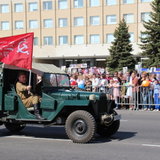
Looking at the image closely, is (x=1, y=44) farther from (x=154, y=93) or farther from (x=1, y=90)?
(x=154, y=93)

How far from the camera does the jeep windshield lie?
8.79 metres

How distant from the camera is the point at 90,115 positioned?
7.89m

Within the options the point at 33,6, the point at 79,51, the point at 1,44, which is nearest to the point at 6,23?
the point at 33,6

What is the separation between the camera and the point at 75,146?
7.67 metres

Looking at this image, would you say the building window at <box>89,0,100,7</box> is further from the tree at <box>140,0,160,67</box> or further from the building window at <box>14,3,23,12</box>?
the tree at <box>140,0,160,67</box>

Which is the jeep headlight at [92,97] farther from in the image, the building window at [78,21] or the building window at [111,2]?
the building window at [78,21]

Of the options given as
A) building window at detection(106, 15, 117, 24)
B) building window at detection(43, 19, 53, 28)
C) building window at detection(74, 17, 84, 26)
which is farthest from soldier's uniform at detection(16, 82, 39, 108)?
building window at detection(43, 19, 53, 28)

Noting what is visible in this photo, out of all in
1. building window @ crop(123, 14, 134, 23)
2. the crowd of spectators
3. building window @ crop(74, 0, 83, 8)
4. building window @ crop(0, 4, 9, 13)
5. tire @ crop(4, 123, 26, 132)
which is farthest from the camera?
building window @ crop(0, 4, 9, 13)

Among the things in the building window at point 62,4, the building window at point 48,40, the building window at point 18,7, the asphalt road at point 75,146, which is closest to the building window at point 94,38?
the building window at point 62,4

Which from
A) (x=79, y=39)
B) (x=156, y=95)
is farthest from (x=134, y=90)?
(x=79, y=39)

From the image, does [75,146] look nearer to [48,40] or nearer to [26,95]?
[26,95]

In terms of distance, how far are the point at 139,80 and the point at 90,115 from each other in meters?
9.61

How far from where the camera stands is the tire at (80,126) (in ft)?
25.6

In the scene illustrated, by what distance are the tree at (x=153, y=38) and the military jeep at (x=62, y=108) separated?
32329mm
